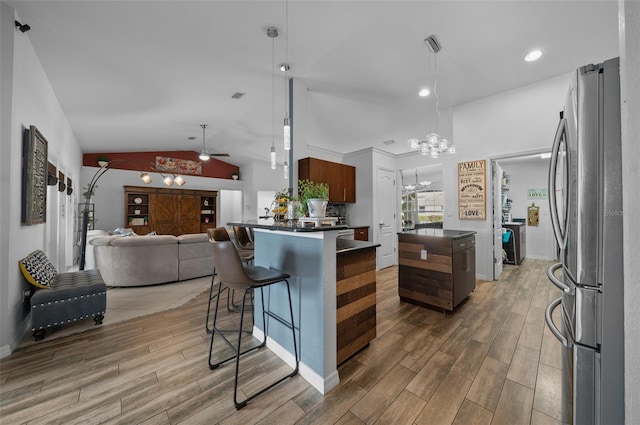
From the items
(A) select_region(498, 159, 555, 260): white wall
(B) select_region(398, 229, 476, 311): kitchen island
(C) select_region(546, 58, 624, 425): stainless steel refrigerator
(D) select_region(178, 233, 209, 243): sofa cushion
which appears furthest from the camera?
(A) select_region(498, 159, 555, 260): white wall

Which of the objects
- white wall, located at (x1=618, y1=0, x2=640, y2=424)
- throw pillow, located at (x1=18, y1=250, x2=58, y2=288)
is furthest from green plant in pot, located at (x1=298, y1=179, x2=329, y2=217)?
throw pillow, located at (x1=18, y1=250, x2=58, y2=288)

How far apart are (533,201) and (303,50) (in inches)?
258

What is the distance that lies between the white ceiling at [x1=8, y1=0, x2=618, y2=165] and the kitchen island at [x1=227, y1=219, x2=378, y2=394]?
200cm

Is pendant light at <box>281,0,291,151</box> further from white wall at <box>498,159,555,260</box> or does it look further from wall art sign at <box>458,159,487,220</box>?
white wall at <box>498,159,555,260</box>

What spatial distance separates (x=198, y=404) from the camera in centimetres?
150

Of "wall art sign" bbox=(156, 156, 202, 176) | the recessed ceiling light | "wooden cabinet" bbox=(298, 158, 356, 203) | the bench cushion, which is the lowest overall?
the bench cushion

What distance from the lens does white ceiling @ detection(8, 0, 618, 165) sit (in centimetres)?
217

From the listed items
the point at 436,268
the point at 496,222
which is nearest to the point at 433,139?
the point at 436,268

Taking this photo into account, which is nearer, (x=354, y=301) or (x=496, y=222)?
(x=354, y=301)

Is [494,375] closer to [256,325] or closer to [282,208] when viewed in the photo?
[256,325]

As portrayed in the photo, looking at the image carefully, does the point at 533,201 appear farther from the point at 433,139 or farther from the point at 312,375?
the point at 312,375

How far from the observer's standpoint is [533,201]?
605 cm

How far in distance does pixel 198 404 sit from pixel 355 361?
111 centimetres

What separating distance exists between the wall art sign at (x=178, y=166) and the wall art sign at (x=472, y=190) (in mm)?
7747
